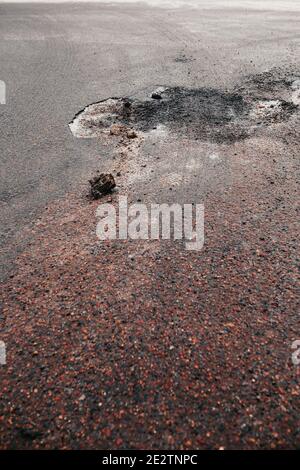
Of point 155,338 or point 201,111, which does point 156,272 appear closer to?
point 155,338

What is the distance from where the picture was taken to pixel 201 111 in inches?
230

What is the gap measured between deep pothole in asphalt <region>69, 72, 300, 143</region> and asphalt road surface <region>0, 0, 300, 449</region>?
34 millimetres

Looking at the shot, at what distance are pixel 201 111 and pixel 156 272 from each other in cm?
363

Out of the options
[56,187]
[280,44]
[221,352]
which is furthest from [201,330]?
[280,44]

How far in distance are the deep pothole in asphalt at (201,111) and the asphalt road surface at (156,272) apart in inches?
1.3

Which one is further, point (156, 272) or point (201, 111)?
point (201, 111)

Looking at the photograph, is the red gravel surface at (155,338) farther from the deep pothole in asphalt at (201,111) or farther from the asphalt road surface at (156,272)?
the deep pothole in asphalt at (201,111)

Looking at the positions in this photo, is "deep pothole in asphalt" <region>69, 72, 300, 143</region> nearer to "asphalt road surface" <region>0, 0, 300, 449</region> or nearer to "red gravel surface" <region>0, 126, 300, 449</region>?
"asphalt road surface" <region>0, 0, 300, 449</region>

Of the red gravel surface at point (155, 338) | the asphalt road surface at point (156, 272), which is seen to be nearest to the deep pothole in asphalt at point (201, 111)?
the asphalt road surface at point (156, 272)

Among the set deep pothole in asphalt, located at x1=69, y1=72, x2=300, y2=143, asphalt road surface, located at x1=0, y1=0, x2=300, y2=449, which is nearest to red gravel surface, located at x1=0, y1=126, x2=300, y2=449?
asphalt road surface, located at x1=0, y1=0, x2=300, y2=449

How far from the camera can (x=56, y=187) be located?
4.49 meters

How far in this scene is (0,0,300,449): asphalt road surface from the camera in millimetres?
2309

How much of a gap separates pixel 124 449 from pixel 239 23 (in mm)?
11879

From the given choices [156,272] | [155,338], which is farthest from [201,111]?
[155,338]
